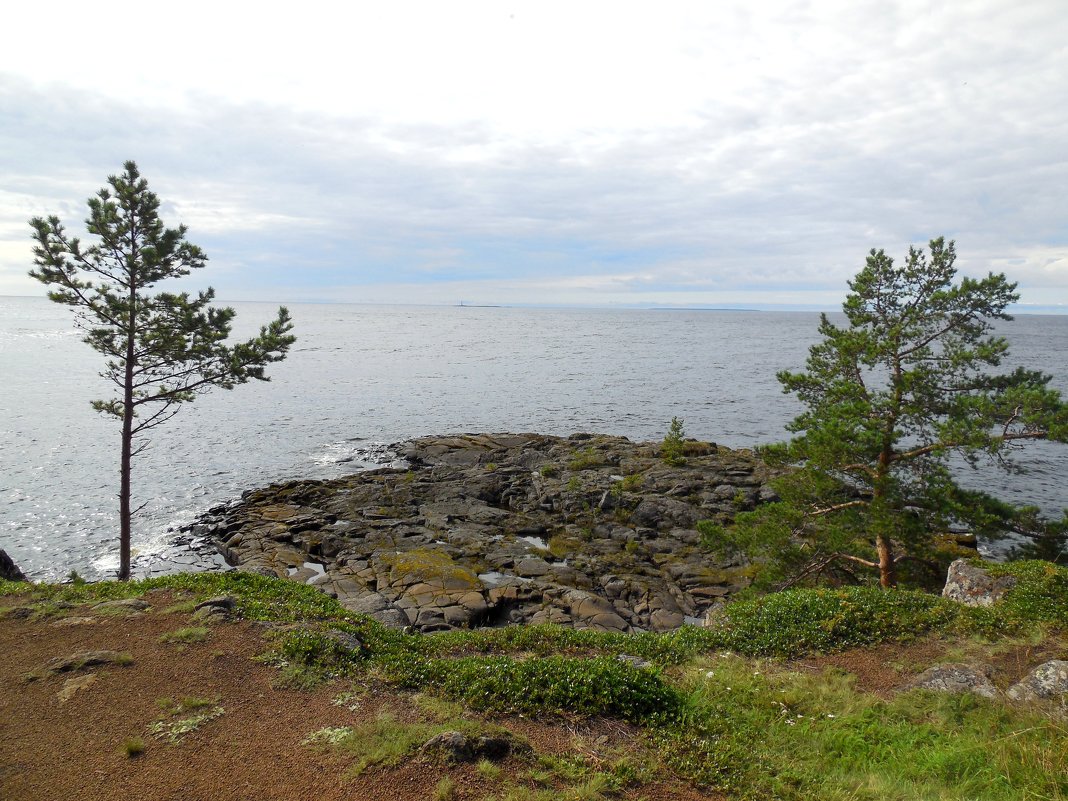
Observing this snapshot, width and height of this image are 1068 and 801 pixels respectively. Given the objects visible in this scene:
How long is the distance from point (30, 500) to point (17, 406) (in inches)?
1227

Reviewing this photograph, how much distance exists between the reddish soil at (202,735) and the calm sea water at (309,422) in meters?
17.7

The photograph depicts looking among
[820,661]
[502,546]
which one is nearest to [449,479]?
[502,546]

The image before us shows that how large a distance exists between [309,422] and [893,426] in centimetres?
4584

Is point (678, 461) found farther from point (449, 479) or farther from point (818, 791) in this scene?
point (818, 791)

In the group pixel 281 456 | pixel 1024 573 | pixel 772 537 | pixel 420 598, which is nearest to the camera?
pixel 1024 573

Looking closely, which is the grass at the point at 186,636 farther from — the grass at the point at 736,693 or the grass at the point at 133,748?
the grass at the point at 133,748

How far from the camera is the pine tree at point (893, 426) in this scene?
52.5 feet

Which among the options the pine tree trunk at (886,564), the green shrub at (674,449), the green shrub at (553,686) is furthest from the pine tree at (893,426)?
the green shrub at (674,449)

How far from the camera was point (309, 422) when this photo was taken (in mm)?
51938

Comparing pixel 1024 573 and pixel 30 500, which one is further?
pixel 30 500

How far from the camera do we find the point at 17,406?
179ft

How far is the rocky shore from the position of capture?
2083cm

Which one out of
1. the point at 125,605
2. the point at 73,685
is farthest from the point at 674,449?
the point at 73,685

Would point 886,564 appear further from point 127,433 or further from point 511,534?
point 127,433
